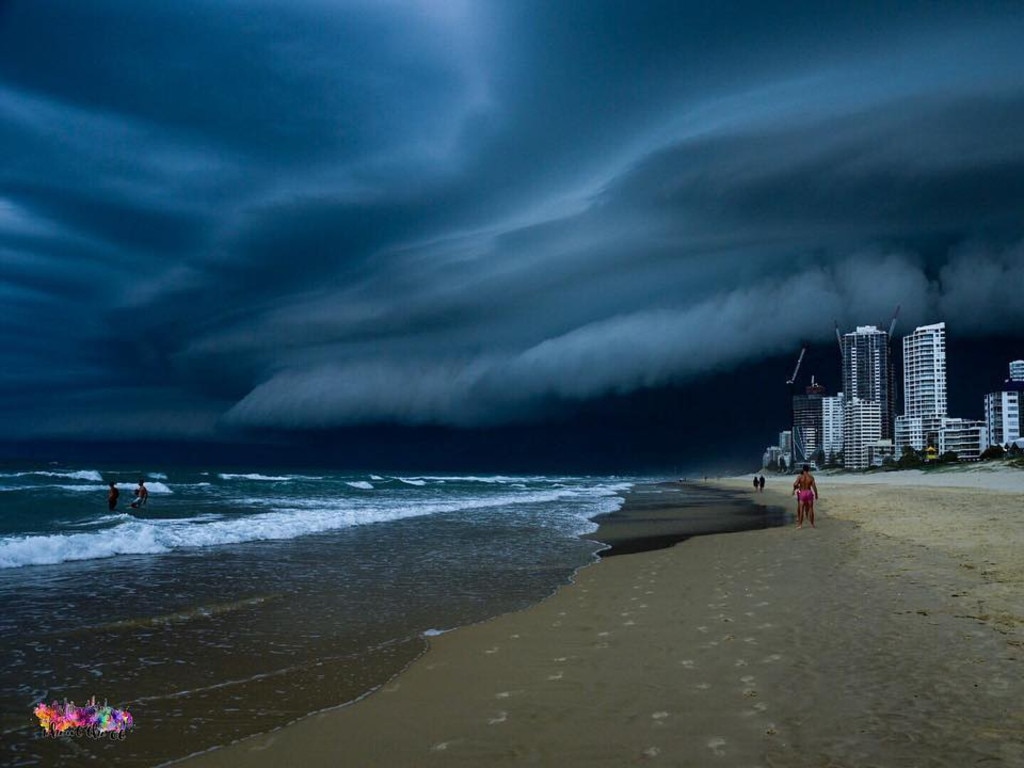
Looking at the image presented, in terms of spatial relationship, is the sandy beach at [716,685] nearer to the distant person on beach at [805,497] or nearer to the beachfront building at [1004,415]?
the distant person on beach at [805,497]

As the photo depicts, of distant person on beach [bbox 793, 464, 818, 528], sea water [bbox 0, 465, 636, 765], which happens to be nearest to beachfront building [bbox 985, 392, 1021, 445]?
distant person on beach [bbox 793, 464, 818, 528]

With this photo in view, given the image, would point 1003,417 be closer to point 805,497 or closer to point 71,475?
point 805,497

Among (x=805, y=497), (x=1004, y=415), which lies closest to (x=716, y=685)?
(x=805, y=497)

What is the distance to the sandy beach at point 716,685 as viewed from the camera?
513 centimetres

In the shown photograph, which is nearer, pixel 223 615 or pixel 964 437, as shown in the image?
pixel 223 615

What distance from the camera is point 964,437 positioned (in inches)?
6476

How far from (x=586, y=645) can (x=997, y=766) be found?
4591 millimetres

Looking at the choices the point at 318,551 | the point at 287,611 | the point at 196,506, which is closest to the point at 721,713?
the point at 287,611

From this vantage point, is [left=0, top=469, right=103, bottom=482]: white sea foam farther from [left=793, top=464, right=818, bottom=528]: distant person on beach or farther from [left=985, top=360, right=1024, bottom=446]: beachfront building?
[left=985, top=360, right=1024, bottom=446]: beachfront building

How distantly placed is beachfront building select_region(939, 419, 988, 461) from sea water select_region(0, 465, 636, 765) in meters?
169

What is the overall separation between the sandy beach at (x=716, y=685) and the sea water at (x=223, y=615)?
0.73 m

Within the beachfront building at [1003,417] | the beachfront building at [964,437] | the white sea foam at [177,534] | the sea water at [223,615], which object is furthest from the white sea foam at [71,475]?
the beachfront building at [1003,417]

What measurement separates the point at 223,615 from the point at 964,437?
19076cm

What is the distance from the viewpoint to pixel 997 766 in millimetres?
4609
